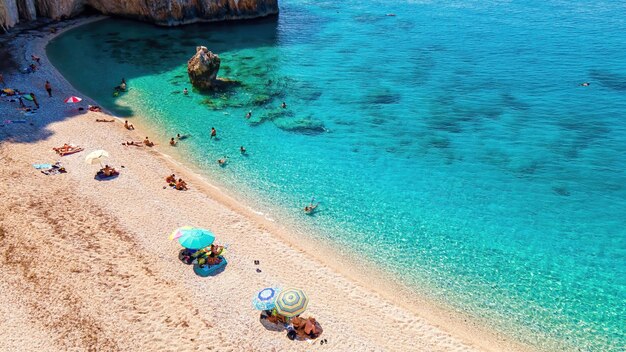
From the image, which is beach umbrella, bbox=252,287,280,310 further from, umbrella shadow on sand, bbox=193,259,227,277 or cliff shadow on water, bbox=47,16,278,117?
cliff shadow on water, bbox=47,16,278,117

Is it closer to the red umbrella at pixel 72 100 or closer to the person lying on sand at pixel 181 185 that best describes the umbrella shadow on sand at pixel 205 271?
the person lying on sand at pixel 181 185

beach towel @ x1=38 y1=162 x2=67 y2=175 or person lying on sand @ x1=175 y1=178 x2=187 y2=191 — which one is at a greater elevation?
beach towel @ x1=38 y1=162 x2=67 y2=175

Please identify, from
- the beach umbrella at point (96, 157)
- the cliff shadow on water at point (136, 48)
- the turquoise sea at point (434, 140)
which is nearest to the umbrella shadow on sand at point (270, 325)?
the turquoise sea at point (434, 140)

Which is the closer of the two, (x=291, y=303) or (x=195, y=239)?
(x=291, y=303)

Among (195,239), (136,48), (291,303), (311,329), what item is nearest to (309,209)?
(195,239)

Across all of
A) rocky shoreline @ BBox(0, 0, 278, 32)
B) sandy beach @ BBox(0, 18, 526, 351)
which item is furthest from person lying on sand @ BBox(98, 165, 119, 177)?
rocky shoreline @ BBox(0, 0, 278, 32)

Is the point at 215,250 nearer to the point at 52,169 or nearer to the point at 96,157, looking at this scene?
the point at 96,157
